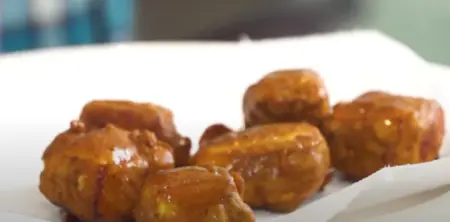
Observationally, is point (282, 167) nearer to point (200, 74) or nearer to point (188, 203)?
point (188, 203)

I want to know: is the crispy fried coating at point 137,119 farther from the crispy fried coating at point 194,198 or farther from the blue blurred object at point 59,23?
the blue blurred object at point 59,23

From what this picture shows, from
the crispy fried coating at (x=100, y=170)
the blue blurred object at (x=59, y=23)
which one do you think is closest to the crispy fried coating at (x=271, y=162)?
the crispy fried coating at (x=100, y=170)

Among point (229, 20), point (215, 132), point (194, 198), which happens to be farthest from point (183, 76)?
point (229, 20)

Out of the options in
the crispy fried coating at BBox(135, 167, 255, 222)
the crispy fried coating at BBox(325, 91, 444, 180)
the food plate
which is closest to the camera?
the crispy fried coating at BBox(135, 167, 255, 222)

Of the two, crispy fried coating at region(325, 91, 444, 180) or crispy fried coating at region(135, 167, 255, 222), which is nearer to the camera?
crispy fried coating at region(135, 167, 255, 222)

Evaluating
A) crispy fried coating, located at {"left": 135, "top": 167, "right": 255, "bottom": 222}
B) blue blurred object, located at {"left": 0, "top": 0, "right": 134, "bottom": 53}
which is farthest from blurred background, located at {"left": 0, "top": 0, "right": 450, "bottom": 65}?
crispy fried coating, located at {"left": 135, "top": 167, "right": 255, "bottom": 222}

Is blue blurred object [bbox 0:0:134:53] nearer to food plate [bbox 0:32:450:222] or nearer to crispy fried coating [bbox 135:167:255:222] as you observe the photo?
food plate [bbox 0:32:450:222]

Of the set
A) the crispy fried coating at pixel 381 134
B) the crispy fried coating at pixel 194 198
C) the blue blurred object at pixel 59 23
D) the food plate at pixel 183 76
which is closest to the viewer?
the crispy fried coating at pixel 194 198
